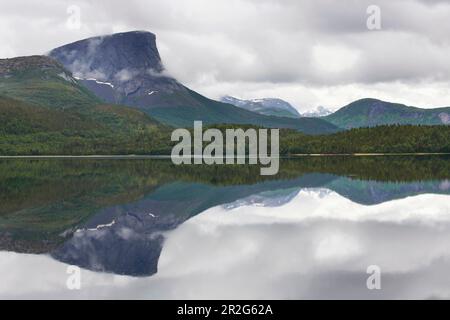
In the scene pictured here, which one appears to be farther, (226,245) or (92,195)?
(92,195)

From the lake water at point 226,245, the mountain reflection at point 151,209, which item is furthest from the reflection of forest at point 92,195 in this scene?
the lake water at point 226,245

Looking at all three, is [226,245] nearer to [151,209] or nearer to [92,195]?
[151,209]

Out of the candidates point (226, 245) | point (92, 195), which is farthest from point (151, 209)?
point (226, 245)

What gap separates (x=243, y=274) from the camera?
31750mm

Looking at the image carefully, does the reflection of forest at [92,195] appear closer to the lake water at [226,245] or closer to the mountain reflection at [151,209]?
the mountain reflection at [151,209]

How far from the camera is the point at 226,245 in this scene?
4047 cm

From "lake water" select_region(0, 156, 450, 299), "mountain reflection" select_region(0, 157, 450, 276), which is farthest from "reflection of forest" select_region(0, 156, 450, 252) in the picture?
"lake water" select_region(0, 156, 450, 299)

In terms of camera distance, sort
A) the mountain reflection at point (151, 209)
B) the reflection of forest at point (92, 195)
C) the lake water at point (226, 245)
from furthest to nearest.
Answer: the reflection of forest at point (92, 195)
the mountain reflection at point (151, 209)
the lake water at point (226, 245)

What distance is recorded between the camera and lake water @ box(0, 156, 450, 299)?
2912 centimetres


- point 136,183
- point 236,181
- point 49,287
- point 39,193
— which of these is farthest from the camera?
point 236,181

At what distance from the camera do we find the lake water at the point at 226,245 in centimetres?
2912
